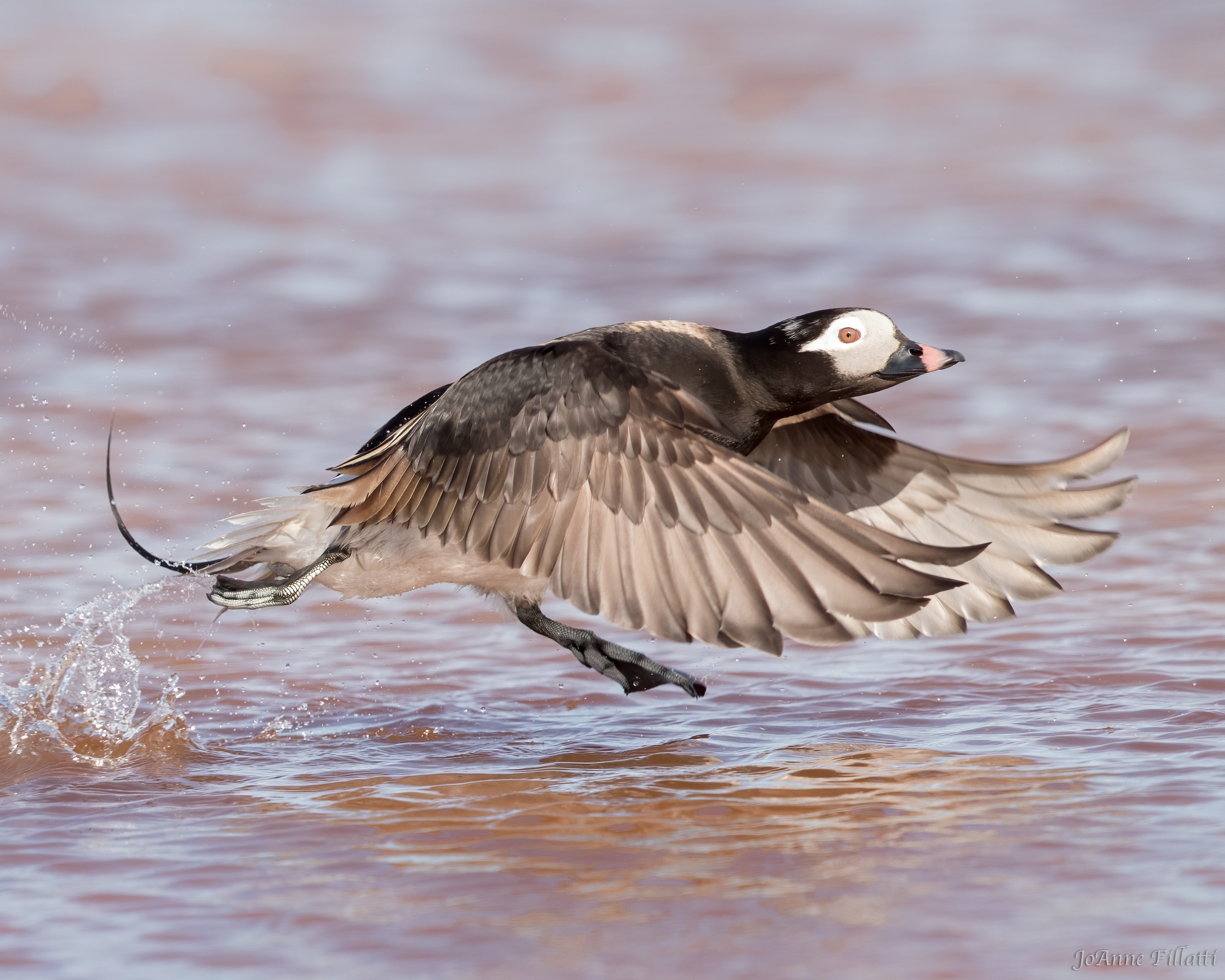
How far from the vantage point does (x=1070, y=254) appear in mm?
12852

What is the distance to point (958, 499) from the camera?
655 centimetres

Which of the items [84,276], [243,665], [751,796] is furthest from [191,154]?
[751,796]

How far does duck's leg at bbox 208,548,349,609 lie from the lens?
20.6 feet

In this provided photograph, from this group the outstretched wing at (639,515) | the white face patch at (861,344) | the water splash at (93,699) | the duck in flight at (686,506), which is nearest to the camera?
the outstretched wing at (639,515)

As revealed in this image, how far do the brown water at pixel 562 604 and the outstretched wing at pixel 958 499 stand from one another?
37cm

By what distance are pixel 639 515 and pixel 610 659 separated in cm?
133

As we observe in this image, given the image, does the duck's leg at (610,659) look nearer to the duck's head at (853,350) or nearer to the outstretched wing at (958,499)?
the outstretched wing at (958,499)

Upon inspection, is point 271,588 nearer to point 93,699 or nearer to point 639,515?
point 93,699
